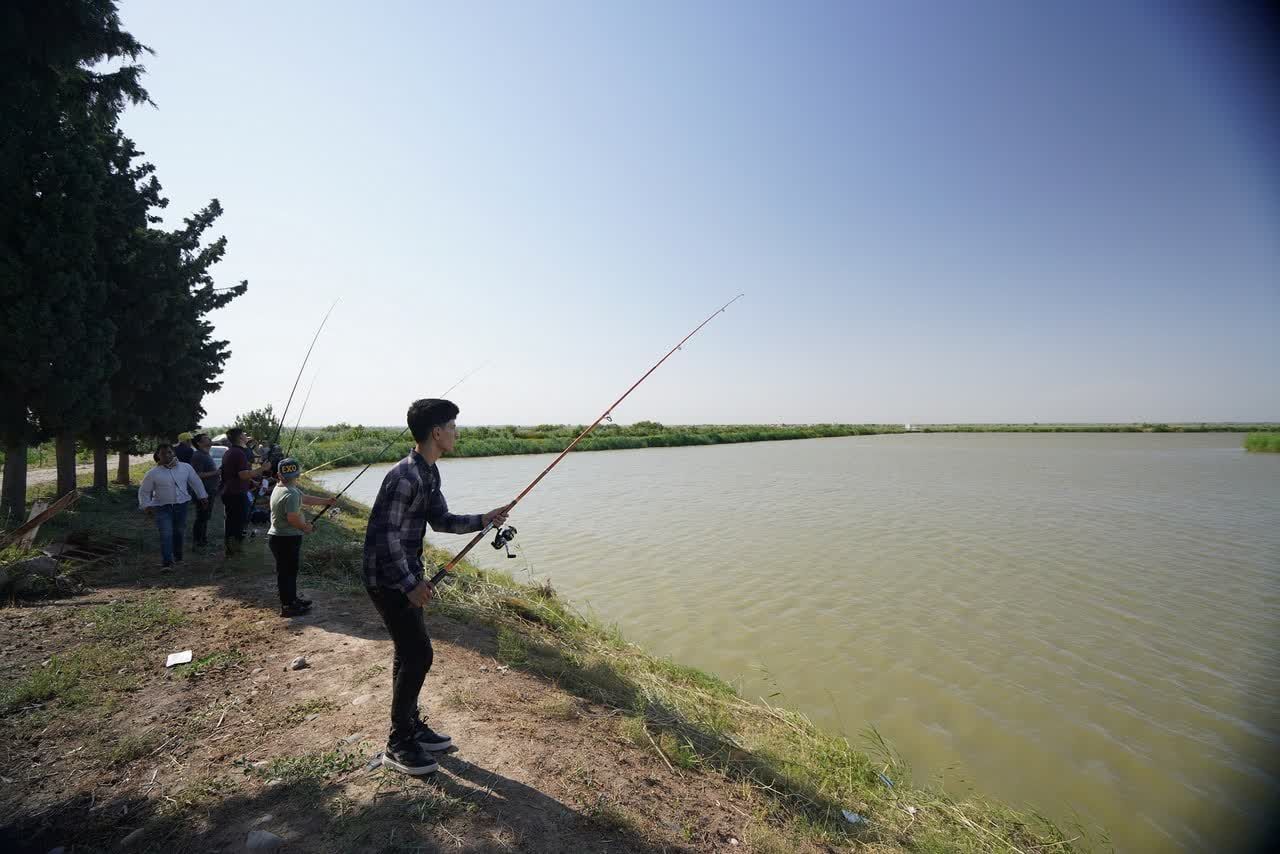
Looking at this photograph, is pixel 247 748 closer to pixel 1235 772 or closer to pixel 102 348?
pixel 1235 772

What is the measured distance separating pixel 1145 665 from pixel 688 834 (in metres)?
6.52

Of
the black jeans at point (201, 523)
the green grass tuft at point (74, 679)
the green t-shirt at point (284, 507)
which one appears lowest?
the green grass tuft at point (74, 679)

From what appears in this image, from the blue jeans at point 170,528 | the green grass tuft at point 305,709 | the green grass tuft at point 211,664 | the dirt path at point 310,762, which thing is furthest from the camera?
the blue jeans at point 170,528

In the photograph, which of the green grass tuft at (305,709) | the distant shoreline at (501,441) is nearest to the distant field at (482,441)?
the distant shoreline at (501,441)

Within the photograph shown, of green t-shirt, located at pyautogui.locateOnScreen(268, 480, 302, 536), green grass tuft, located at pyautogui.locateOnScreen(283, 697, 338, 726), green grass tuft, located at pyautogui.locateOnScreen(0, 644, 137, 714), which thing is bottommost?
green grass tuft, located at pyautogui.locateOnScreen(283, 697, 338, 726)

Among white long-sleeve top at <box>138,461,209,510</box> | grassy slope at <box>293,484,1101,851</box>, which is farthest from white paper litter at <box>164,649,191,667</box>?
white long-sleeve top at <box>138,461,209,510</box>

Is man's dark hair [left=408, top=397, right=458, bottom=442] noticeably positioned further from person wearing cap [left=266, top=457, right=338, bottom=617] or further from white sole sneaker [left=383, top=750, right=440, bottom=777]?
person wearing cap [left=266, top=457, right=338, bottom=617]

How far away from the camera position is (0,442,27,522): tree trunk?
33.8 feet

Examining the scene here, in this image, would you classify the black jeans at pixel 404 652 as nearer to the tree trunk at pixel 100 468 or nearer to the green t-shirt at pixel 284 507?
the green t-shirt at pixel 284 507

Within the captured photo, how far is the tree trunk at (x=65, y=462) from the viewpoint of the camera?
11.9m

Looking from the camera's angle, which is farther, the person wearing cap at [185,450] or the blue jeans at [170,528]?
the person wearing cap at [185,450]

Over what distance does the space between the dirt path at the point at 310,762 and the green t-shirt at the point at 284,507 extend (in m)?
1.13

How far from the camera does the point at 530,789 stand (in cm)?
334

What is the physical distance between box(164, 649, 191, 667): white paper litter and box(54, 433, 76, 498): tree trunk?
10.0 metres
